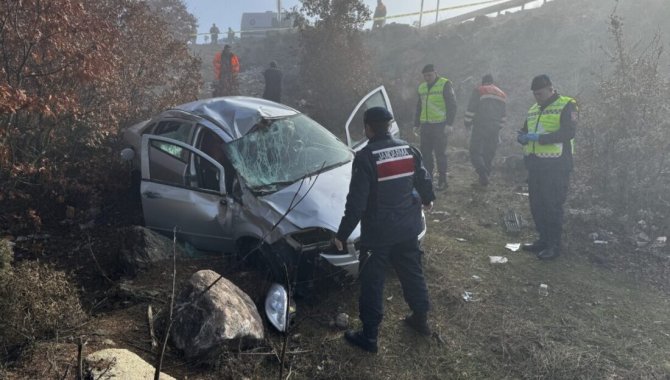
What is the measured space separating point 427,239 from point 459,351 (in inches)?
77.8

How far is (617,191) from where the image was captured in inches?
257

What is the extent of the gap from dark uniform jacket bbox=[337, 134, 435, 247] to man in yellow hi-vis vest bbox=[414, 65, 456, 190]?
3.78m

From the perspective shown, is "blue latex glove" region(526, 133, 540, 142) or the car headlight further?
"blue latex glove" region(526, 133, 540, 142)

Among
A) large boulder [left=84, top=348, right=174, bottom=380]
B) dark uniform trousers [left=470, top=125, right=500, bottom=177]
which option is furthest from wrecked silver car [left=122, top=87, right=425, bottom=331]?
dark uniform trousers [left=470, top=125, right=500, bottom=177]

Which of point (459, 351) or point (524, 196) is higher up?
point (524, 196)

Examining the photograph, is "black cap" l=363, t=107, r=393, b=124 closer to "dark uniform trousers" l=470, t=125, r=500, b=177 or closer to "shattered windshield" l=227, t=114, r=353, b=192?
"shattered windshield" l=227, t=114, r=353, b=192

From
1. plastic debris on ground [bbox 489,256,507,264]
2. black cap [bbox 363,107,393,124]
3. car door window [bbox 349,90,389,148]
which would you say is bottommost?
plastic debris on ground [bbox 489,256,507,264]

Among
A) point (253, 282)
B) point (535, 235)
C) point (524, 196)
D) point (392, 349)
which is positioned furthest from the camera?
point (524, 196)

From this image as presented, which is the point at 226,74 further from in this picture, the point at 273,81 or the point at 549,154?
the point at 549,154

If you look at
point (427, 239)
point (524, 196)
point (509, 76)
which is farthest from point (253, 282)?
point (509, 76)

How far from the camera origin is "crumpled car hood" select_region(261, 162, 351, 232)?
3908mm

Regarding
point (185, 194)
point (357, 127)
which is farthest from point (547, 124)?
point (185, 194)

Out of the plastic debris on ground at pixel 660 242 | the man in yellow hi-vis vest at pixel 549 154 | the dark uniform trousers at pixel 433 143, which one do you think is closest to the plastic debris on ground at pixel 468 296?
the man in yellow hi-vis vest at pixel 549 154

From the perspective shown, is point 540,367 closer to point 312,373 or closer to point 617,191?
point 312,373
